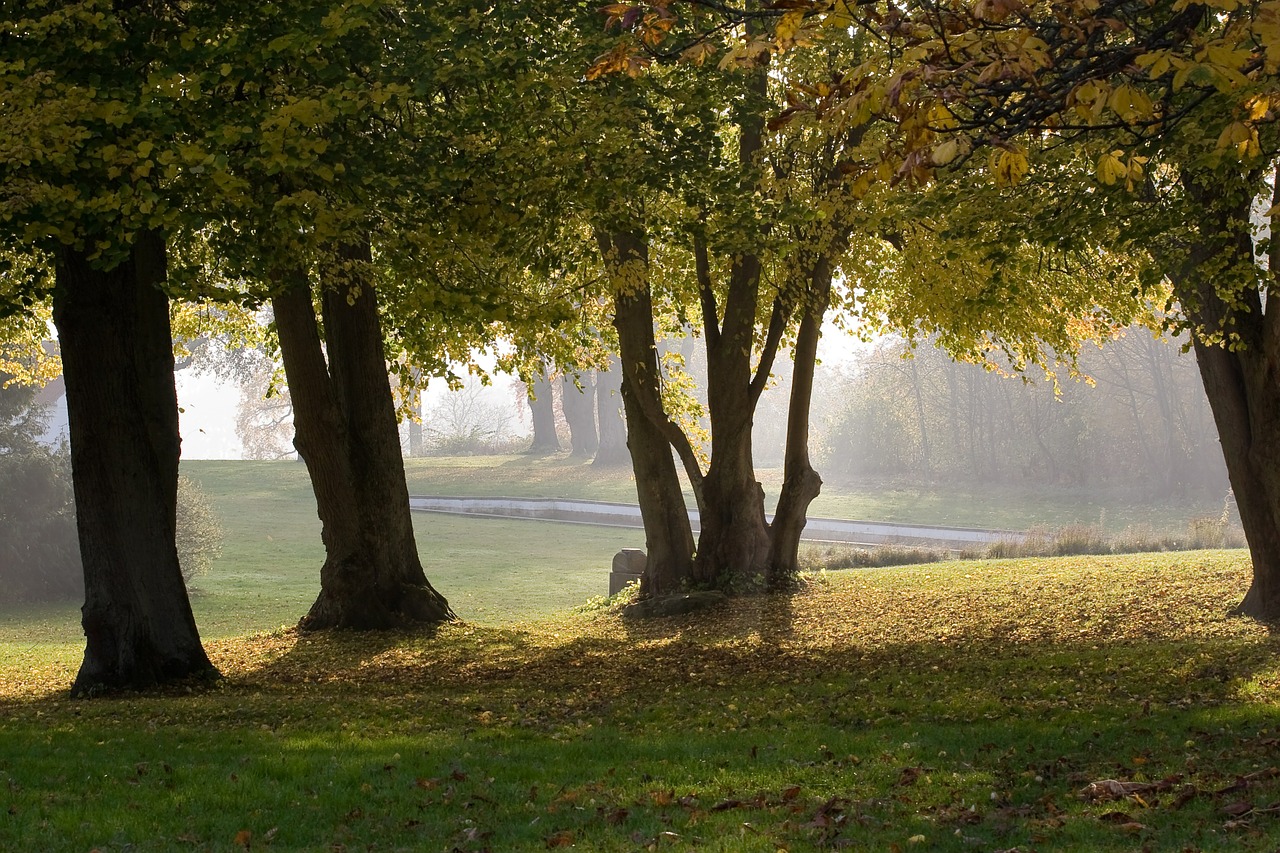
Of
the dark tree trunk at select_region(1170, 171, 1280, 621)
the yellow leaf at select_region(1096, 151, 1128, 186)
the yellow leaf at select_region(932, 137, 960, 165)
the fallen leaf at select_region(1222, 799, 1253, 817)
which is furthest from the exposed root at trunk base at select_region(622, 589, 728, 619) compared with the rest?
the yellow leaf at select_region(932, 137, 960, 165)

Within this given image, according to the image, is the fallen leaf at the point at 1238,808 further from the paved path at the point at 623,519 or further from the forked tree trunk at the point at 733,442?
the paved path at the point at 623,519

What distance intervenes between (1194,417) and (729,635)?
3817 centimetres

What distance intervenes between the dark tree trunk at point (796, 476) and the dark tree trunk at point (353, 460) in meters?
5.29

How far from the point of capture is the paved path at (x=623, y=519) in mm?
35688

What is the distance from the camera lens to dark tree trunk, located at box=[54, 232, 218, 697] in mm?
10344

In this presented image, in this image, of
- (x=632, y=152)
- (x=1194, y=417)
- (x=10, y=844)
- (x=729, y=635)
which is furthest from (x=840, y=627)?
(x=1194, y=417)

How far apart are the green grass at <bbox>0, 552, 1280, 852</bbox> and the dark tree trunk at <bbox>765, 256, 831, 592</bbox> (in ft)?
17.2

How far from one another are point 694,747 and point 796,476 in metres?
11.2

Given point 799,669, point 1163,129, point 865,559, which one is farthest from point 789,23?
point 865,559

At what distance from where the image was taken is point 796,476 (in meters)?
18.2

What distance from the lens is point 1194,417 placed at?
4672 centimetres

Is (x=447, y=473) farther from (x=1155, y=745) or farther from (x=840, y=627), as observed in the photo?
(x=1155, y=745)

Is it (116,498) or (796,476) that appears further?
(796,476)

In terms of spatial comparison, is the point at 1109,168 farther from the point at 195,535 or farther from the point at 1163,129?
the point at 195,535
